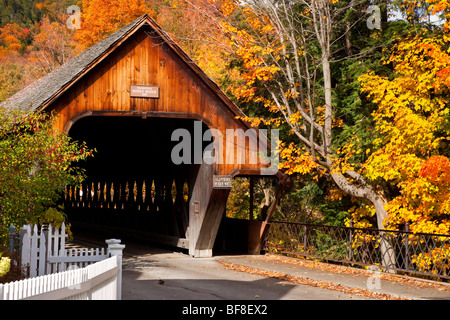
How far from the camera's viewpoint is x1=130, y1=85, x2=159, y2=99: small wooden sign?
17928mm

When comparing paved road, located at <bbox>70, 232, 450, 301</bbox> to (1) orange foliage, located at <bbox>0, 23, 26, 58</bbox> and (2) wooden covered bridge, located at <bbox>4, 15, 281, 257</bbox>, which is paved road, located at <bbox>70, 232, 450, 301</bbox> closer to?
(2) wooden covered bridge, located at <bbox>4, 15, 281, 257</bbox>

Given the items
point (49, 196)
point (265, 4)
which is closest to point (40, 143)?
point (49, 196)

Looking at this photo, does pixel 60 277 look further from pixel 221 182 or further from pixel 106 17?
pixel 106 17

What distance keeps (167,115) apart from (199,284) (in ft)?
20.7

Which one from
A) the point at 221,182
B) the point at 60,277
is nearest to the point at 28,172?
the point at 221,182

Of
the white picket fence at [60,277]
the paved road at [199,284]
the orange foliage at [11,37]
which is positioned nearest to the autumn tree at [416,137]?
the paved road at [199,284]

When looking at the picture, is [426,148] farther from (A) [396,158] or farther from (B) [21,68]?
(B) [21,68]

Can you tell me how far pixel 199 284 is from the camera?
45.0ft

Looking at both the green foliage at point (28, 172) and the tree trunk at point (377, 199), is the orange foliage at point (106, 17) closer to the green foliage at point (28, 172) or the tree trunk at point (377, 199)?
the tree trunk at point (377, 199)

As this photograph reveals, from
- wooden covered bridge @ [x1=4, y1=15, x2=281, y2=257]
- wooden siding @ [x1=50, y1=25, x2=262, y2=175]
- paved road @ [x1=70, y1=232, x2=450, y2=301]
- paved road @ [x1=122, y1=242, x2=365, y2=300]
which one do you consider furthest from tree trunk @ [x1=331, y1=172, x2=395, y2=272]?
paved road @ [x1=122, y1=242, x2=365, y2=300]

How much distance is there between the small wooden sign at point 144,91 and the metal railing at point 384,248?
19.3 feet

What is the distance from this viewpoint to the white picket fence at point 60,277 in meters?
6.25

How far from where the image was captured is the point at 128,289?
41.1ft

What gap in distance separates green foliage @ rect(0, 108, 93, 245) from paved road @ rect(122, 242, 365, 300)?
8.39 ft
